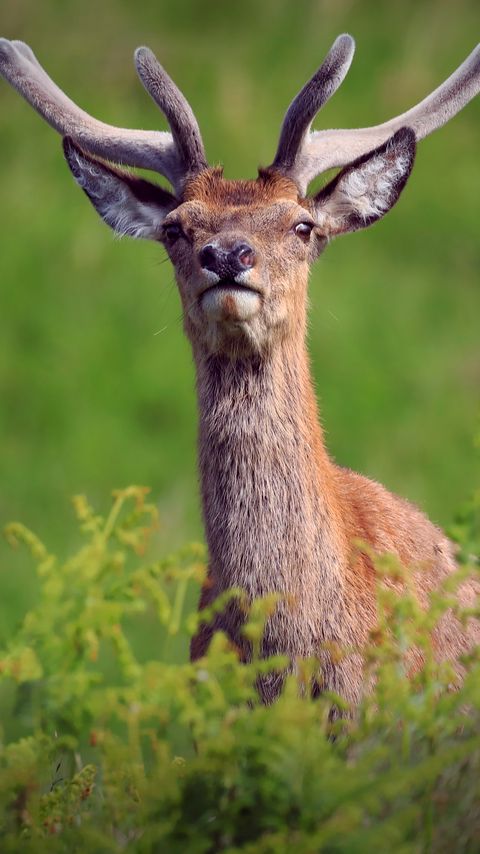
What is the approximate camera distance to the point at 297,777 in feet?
14.2

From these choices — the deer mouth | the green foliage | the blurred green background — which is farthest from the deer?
the blurred green background

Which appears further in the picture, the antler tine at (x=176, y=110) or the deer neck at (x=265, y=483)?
the antler tine at (x=176, y=110)

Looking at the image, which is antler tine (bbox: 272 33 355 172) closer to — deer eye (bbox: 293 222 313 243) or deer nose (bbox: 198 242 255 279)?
deer eye (bbox: 293 222 313 243)

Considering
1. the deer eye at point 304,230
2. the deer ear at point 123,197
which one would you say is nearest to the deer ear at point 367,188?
the deer eye at point 304,230

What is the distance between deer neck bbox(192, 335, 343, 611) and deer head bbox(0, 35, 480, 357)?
0.14 m

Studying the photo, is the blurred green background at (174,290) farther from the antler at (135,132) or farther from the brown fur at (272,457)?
the brown fur at (272,457)

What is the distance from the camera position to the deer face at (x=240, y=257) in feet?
21.5

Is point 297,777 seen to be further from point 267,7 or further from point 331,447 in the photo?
point 267,7

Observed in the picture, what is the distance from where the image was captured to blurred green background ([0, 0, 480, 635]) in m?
16.7

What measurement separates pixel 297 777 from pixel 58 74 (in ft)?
53.4

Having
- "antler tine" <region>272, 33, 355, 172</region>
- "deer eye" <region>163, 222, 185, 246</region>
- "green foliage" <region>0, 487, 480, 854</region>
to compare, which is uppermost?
"antler tine" <region>272, 33, 355, 172</region>

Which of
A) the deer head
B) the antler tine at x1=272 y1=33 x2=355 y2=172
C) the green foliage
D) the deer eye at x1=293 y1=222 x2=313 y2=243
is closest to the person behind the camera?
the green foliage

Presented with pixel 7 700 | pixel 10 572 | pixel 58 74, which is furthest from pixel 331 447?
pixel 58 74

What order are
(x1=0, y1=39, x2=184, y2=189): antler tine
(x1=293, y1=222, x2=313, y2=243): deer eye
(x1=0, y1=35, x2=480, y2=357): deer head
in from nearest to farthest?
(x1=0, y1=35, x2=480, y2=357): deer head, (x1=293, y1=222, x2=313, y2=243): deer eye, (x1=0, y1=39, x2=184, y2=189): antler tine
